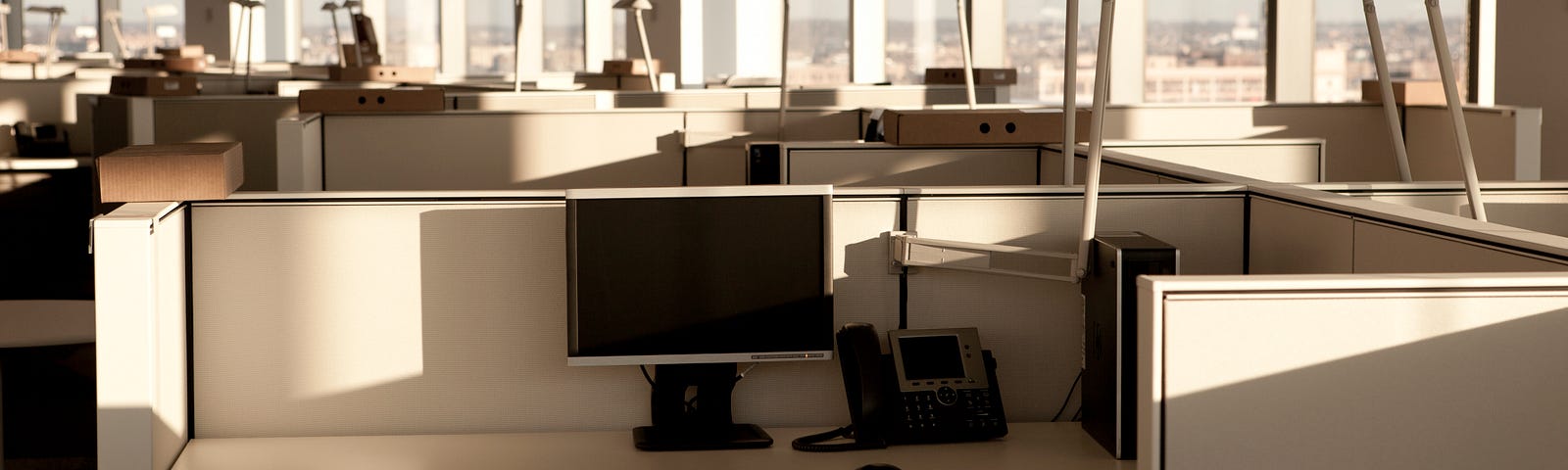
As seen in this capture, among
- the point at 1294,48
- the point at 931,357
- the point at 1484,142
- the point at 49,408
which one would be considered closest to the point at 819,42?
the point at 1294,48

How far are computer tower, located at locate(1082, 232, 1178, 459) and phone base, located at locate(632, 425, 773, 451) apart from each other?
0.44m

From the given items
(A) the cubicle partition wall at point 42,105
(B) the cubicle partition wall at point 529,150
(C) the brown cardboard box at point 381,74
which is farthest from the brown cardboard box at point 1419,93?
(A) the cubicle partition wall at point 42,105

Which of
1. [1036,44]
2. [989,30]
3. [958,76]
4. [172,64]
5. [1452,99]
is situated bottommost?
[1452,99]

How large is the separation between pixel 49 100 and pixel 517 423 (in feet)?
20.5

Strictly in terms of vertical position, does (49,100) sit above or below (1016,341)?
above

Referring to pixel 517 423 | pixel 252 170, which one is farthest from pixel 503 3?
pixel 517 423

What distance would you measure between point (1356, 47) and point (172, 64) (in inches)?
300

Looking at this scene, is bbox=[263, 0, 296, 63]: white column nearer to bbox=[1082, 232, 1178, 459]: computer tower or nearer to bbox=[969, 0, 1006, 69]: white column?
bbox=[969, 0, 1006, 69]: white column

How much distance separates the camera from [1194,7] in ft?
32.9

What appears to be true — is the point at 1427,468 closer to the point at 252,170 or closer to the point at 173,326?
the point at 173,326

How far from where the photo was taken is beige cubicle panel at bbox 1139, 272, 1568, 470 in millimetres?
1281

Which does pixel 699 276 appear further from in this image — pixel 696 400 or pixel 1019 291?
pixel 1019 291

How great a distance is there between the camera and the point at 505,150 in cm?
433

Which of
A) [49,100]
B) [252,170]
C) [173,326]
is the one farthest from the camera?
[49,100]
